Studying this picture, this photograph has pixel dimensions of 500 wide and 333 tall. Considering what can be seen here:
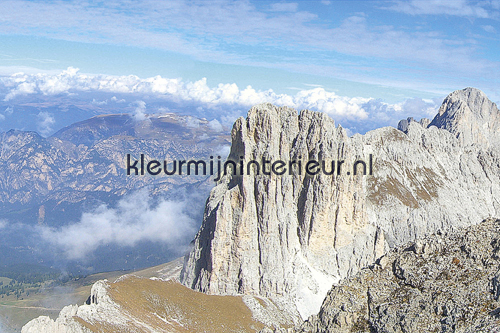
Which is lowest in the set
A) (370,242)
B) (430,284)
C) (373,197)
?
(370,242)

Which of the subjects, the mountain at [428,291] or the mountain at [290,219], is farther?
the mountain at [290,219]

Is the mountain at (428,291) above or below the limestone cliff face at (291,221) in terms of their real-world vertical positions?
above

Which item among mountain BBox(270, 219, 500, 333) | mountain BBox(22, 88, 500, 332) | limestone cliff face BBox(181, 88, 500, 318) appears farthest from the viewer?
limestone cliff face BBox(181, 88, 500, 318)

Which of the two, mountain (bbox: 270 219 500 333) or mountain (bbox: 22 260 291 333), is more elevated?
mountain (bbox: 270 219 500 333)

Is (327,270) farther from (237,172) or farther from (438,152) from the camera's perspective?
(438,152)

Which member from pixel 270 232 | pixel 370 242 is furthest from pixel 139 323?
pixel 370 242

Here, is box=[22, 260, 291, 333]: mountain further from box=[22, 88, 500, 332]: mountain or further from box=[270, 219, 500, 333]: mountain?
box=[270, 219, 500, 333]: mountain

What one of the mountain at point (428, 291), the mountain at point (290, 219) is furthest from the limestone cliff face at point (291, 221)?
the mountain at point (428, 291)

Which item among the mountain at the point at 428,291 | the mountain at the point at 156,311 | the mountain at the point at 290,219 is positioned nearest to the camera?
the mountain at the point at 428,291

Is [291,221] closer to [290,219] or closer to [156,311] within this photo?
[290,219]

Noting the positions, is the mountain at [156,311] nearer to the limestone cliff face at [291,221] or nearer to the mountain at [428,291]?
the limestone cliff face at [291,221]

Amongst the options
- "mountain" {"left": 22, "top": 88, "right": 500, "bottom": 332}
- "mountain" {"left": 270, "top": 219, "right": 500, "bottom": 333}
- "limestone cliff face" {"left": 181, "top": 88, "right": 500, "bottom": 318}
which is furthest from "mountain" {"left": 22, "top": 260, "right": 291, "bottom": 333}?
"mountain" {"left": 270, "top": 219, "right": 500, "bottom": 333}
